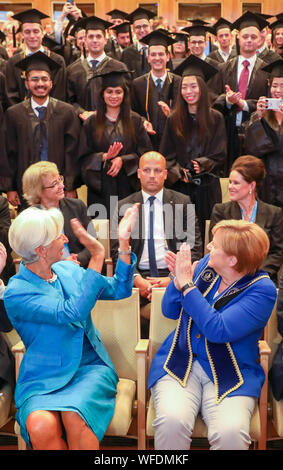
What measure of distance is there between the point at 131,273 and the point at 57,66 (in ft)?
10.4

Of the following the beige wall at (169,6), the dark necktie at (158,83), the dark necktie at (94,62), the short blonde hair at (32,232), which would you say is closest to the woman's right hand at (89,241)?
the short blonde hair at (32,232)

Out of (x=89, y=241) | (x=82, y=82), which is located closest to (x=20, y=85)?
(x=82, y=82)

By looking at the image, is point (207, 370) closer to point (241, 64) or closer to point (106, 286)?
point (106, 286)

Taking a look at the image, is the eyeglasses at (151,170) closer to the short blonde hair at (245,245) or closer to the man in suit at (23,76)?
the short blonde hair at (245,245)

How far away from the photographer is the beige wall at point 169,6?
14039 millimetres

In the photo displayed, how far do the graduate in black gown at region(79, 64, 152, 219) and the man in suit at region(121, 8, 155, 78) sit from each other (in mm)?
1893

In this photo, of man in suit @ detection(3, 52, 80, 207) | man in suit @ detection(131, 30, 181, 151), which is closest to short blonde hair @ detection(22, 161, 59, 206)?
man in suit @ detection(3, 52, 80, 207)

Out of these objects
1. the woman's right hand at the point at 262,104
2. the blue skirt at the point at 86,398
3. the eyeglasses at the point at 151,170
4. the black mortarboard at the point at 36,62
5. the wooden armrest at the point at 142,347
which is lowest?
the blue skirt at the point at 86,398

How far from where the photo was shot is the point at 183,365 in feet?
9.71

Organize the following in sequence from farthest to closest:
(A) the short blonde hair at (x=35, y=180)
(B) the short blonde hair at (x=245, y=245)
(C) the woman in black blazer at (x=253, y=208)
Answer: (C) the woman in black blazer at (x=253, y=208) → (A) the short blonde hair at (x=35, y=180) → (B) the short blonde hair at (x=245, y=245)

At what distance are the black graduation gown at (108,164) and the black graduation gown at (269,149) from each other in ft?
3.03

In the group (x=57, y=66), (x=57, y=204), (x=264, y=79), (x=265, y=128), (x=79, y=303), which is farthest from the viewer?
(x=264, y=79)

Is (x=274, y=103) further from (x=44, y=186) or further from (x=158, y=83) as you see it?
(x=44, y=186)

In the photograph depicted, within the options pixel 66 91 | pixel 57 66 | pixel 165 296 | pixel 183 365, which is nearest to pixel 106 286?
pixel 165 296
